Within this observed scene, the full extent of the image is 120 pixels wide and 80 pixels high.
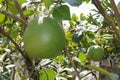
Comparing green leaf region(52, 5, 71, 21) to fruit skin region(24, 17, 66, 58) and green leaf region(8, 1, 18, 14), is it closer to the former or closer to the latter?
fruit skin region(24, 17, 66, 58)

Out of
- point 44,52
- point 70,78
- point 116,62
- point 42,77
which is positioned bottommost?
point 116,62

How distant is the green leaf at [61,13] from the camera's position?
2.47ft

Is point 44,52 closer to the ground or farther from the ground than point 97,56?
farther from the ground

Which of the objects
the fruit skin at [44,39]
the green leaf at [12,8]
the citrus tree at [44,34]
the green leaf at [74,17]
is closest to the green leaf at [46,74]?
the citrus tree at [44,34]

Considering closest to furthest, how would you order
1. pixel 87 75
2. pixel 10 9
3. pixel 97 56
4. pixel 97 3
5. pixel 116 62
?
pixel 97 3
pixel 10 9
pixel 87 75
pixel 97 56
pixel 116 62

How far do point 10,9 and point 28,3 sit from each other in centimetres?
11

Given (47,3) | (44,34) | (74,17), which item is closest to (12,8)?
(47,3)

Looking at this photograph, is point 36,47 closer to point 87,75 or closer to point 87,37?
point 87,75

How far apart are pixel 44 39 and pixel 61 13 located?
0.35 ft

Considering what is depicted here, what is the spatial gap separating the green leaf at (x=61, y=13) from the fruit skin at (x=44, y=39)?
39mm

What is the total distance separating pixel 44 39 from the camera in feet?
2.22

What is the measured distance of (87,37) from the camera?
1.63 meters

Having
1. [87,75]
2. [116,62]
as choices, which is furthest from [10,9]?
[116,62]

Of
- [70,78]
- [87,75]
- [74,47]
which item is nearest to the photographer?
[87,75]
